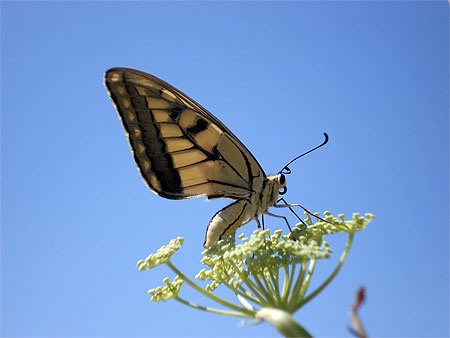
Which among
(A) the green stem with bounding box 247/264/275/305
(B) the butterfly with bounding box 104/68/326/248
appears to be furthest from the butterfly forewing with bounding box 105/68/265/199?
(A) the green stem with bounding box 247/264/275/305

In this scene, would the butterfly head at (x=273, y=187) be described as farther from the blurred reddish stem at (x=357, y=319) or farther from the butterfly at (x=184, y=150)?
the blurred reddish stem at (x=357, y=319)

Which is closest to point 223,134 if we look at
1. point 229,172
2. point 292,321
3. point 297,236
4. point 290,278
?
point 229,172

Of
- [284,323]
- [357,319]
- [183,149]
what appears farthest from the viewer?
[183,149]

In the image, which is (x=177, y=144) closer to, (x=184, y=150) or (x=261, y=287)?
(x=184, y=150)

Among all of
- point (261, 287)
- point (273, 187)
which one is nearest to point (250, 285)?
point (261, 287)

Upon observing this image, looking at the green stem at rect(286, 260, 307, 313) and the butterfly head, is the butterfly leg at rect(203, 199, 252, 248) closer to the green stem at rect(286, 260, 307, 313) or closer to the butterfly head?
the butterfly head
